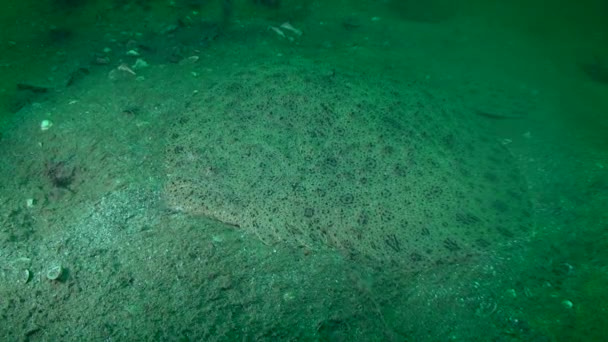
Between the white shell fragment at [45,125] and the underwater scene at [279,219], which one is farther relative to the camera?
the white shell fragment at [45,125]

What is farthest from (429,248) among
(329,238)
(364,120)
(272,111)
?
(272,111)

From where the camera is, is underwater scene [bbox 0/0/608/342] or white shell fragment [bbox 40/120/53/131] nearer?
underwater scene [bbox 0/0/608/342]

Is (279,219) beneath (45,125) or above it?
above

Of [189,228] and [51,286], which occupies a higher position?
[189,228]

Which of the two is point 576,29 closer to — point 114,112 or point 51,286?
point 114,112

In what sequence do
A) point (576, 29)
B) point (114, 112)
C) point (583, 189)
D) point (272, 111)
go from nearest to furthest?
point (272, 111)
point (114, 112)
point (583, 189)
point (576, 29)

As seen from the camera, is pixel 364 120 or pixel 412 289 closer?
pixel 412 289

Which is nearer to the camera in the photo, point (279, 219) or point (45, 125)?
point (279, 219)

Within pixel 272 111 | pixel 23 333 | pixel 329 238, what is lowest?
pixel 23 333
